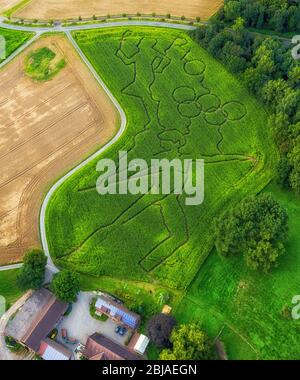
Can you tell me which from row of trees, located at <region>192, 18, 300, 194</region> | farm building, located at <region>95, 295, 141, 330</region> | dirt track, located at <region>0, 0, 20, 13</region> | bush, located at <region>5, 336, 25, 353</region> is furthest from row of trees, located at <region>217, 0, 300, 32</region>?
bush, located at <region>5, 336, 25, 353</region>

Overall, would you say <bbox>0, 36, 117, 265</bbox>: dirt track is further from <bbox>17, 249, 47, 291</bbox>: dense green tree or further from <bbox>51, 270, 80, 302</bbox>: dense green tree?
<bbox>51, 270, 80, 302</bbox>: dense green tree

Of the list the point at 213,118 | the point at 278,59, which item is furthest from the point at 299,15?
the point at 213,118

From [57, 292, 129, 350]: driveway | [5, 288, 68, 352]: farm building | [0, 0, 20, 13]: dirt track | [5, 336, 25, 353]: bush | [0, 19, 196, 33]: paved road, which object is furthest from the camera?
[0, 0, 20, 13]: dirt track

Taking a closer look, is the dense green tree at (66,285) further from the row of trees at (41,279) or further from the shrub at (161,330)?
the shrub at (161,330)

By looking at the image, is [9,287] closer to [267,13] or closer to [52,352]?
[52,352]

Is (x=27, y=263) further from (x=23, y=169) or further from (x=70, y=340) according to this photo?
(x=23, y=169)
